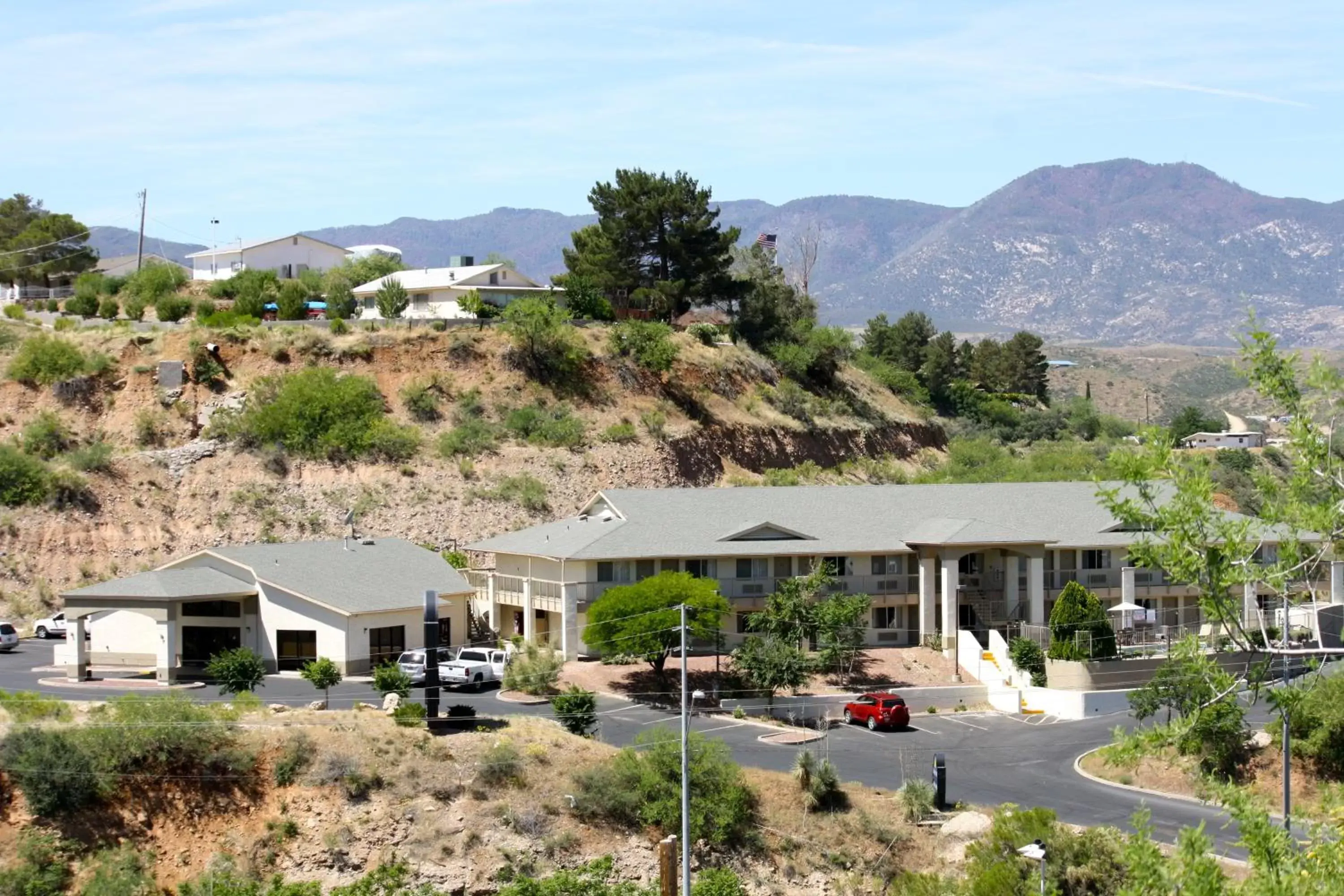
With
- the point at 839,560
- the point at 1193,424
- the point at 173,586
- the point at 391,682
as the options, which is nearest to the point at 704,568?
the point at 839,560

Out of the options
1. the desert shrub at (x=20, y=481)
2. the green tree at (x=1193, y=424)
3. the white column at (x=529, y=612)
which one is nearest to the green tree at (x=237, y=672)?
the white column at (x=529, y=612)

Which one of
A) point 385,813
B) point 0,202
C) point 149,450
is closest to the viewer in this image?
point 385,813

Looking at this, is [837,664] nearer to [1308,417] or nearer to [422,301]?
[1308,417]

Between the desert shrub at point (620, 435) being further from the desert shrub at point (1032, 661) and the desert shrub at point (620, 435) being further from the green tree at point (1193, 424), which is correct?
the green tree at point (1193, 424)

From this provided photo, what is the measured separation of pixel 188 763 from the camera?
39.2 meters

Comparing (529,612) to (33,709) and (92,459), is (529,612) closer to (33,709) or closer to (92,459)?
(33,709)

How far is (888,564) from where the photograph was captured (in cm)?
5753

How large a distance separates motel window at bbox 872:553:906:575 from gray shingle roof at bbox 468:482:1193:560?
46 cm

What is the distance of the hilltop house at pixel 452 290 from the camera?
295 feet

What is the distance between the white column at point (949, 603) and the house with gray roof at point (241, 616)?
17206 millimetres

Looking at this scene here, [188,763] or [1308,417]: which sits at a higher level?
[1308,417]

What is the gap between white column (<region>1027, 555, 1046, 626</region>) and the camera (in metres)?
56.0

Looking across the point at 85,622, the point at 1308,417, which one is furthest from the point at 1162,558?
the point at 85,622

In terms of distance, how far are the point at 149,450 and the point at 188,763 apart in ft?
130
